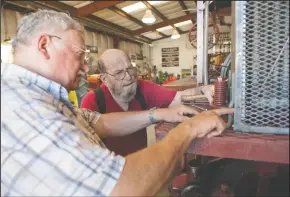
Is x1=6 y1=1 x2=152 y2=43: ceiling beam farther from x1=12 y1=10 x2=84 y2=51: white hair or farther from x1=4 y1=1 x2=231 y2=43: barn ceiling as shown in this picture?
x1=12 y1=10 x2=84 y2=51: white hair

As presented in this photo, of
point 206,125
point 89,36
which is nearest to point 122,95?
point 206,125

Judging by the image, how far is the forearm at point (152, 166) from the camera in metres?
0.74

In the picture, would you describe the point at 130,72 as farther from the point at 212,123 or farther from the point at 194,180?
the point at 212,123

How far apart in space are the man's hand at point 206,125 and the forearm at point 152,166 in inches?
0.9

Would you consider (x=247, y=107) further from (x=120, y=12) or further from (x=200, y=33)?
(x=120, y=12)

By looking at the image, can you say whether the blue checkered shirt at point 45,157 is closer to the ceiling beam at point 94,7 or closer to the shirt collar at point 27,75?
the shirt collar at point 27,75

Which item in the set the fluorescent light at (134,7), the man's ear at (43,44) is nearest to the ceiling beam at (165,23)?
the fluorescent light at (134,7)

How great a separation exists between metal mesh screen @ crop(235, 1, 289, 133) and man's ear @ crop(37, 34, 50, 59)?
28.0 inches

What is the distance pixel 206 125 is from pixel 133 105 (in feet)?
4.35

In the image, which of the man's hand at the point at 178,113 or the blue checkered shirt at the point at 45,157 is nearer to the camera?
the blue checkered shirt at the point at 45,157

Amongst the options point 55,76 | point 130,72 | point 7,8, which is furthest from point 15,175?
point 7,8

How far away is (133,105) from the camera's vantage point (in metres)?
2.13

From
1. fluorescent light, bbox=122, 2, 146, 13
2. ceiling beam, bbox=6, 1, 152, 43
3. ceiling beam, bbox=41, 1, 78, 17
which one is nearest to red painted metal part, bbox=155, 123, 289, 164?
ceiling beam, bbox=6, 1, 152, 43

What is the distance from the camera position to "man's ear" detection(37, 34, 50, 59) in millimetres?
967
